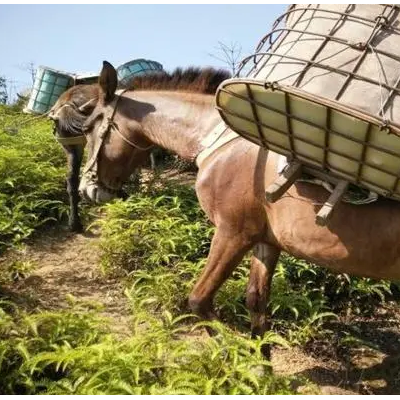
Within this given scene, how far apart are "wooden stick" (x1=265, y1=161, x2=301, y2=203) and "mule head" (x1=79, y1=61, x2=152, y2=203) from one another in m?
1.76

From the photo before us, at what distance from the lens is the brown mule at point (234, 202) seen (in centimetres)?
273

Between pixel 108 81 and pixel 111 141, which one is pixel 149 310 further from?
pixel 108 81

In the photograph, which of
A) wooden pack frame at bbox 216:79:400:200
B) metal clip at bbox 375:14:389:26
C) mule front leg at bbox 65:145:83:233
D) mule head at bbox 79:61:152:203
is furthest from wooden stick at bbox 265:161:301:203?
mule front leg at bbox 65:145:83:233

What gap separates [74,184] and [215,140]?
3551 millimetres

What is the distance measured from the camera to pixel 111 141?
4113 millimetres

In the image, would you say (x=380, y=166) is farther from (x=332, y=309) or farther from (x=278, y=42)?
(x=332, y=309)

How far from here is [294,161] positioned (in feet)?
8.65

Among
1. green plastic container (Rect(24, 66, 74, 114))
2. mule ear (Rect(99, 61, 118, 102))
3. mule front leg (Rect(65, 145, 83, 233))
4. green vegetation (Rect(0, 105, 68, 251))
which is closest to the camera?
mule ear (Rect(99, 61, 118, 102))

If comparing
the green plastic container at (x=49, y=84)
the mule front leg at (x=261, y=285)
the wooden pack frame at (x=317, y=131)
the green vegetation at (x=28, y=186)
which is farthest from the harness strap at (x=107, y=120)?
the green plastic container at (x=49, y=84)

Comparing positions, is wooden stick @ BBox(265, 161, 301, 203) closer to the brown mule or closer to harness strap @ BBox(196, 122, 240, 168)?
the brown mule

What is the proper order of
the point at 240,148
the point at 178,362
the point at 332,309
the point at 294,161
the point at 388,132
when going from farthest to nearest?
the point at 332,309 → the point at 240,148 → the point at 178,362 → the point at 294,161 → the point at 388,132

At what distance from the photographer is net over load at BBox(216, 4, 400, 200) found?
1994 millimetres

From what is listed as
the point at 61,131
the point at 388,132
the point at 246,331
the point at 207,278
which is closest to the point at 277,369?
the point at 246,331

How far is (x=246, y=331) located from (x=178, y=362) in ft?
4.82
